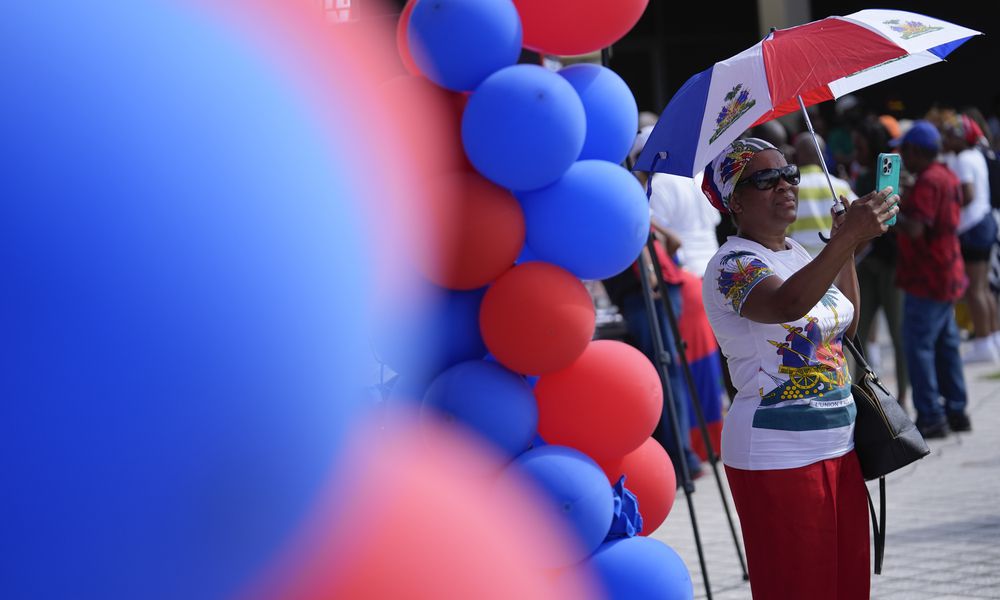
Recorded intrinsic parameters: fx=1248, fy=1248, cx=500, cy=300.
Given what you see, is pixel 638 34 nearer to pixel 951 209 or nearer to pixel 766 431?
pixel 951 209

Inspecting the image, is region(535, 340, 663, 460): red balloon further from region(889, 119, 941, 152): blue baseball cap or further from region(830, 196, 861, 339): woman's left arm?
region(889, 119, 941, 152): blue baseball cap

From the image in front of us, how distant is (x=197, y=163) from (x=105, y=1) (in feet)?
1.08

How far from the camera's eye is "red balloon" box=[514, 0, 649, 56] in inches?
148

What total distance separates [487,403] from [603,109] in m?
0.99

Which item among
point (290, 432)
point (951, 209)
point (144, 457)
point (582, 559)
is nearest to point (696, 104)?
point (582, 559)

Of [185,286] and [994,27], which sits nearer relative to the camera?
[185,286]

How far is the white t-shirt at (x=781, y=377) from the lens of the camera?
3371mm

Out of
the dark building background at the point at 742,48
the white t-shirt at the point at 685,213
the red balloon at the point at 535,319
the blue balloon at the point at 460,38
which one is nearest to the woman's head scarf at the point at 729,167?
the red balloon at the point at 535,319

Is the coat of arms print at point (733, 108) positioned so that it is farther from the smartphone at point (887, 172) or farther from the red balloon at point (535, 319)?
the red balloon at point (535, 319)

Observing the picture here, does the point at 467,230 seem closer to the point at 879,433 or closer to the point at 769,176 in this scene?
the point at 769,176

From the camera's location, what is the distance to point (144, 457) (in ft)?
6.63

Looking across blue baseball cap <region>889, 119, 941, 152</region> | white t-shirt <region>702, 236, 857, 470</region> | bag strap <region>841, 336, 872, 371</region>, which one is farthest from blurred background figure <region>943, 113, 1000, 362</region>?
white t-shirt <region>702, 236, 857, 470</region>

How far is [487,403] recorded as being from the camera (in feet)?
11.8

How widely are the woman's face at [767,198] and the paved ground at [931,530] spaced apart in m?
2.17
